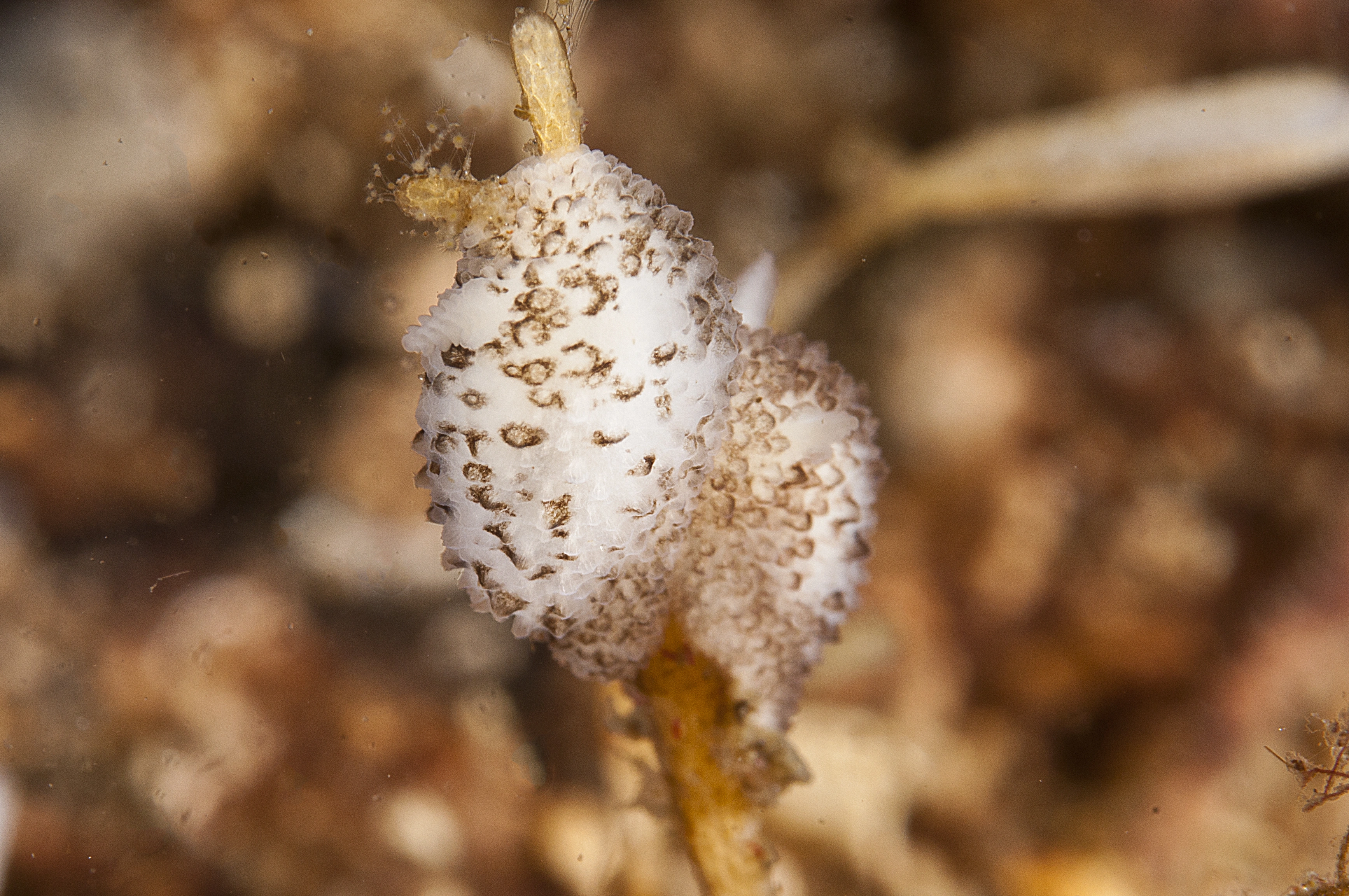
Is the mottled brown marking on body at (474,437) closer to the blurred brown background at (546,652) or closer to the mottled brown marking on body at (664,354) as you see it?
the mottled brown marking on body at (664,354)

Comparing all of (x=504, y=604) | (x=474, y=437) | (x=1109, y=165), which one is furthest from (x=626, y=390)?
(x=1109, y=165)

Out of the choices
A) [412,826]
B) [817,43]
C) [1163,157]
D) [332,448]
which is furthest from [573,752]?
[1163,157]

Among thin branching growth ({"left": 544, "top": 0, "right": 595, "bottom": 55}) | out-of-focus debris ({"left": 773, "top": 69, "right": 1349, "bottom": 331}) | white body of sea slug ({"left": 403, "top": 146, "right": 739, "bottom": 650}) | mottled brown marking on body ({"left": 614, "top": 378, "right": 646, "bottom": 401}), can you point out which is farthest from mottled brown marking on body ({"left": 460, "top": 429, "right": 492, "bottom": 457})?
out-of-focus debris ({"left": 773, "top": 69, "right": 1349, "bottom": 331})

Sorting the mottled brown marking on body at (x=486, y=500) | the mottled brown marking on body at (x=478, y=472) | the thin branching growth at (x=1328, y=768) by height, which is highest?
the thin branching growth at (x=1328, y=768)

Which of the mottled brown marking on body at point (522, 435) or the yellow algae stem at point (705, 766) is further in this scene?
the yellow algae stem at point (705, 766)

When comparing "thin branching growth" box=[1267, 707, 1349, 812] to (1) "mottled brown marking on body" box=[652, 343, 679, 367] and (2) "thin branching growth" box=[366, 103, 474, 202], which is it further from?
(2) "thin branching growth" box=[366, 103, 474, 202]

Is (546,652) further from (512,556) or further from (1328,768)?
(1328,768)

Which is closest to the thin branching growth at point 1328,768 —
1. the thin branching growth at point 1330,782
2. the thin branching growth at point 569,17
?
the thin branching growth at point 1330,782
